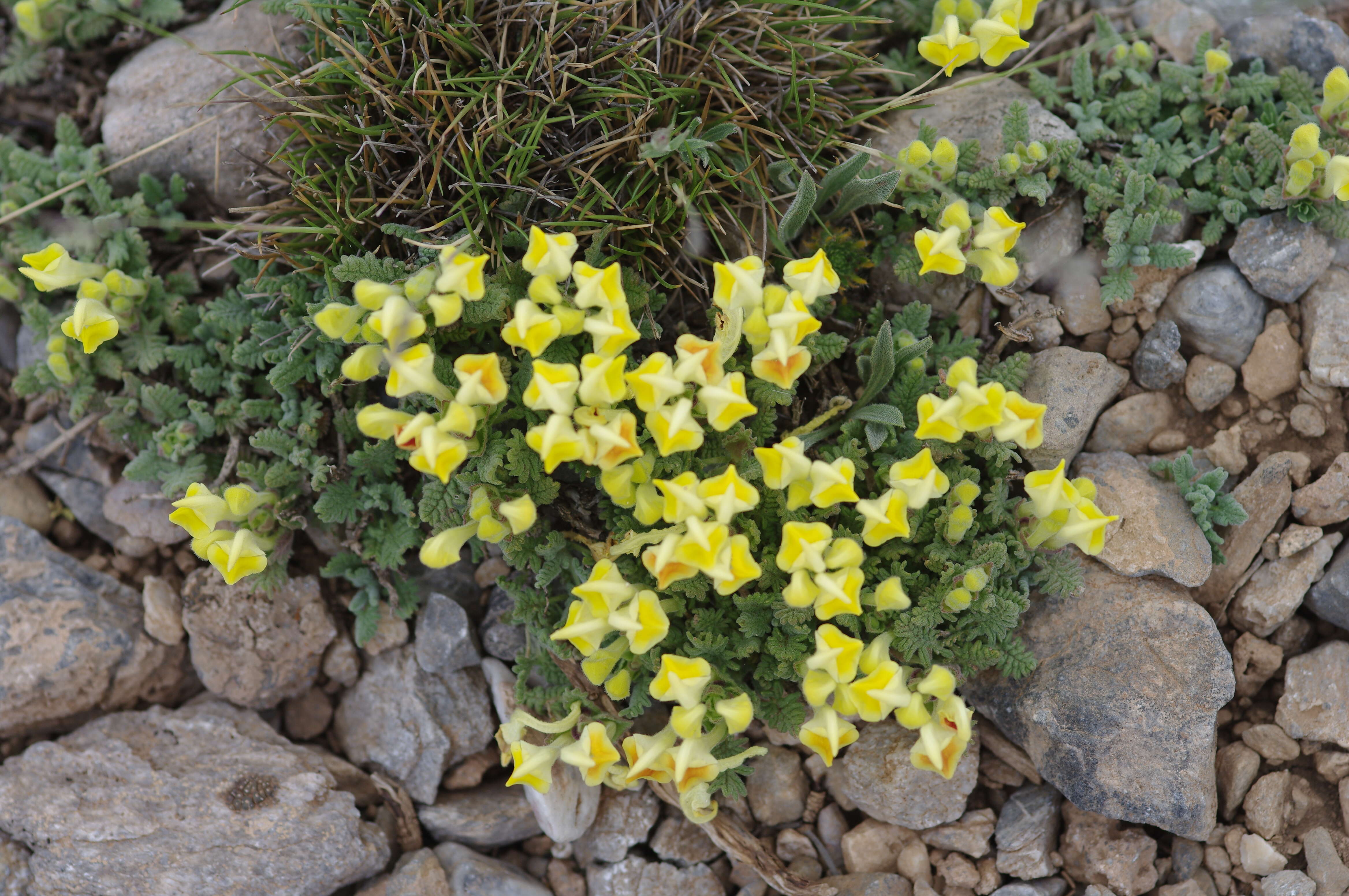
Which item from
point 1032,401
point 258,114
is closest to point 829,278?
point 1032,401

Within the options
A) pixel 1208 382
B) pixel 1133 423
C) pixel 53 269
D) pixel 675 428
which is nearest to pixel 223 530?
pixel 53 269

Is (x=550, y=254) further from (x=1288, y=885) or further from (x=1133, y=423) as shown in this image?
(x=1288, y=885)

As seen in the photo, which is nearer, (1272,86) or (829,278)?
(829,278)

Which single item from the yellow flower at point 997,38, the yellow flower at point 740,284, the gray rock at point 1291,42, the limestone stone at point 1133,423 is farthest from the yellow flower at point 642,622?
the gray rock at point 1291,42

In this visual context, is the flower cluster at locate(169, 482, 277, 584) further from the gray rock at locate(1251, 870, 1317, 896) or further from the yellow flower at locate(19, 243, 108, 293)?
the gray rock at locate(1251, 870, 1317, 896)

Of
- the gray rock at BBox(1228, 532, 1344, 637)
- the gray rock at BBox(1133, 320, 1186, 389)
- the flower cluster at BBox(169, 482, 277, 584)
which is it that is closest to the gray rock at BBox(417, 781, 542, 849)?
the flower cluster at BBox(169, 482, 277, 584)

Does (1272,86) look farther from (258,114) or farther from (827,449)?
(258,114)

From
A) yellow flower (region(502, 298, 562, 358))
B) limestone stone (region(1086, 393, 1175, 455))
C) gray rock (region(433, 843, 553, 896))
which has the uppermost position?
yellow flower (region(502, 298, 562, 358))
